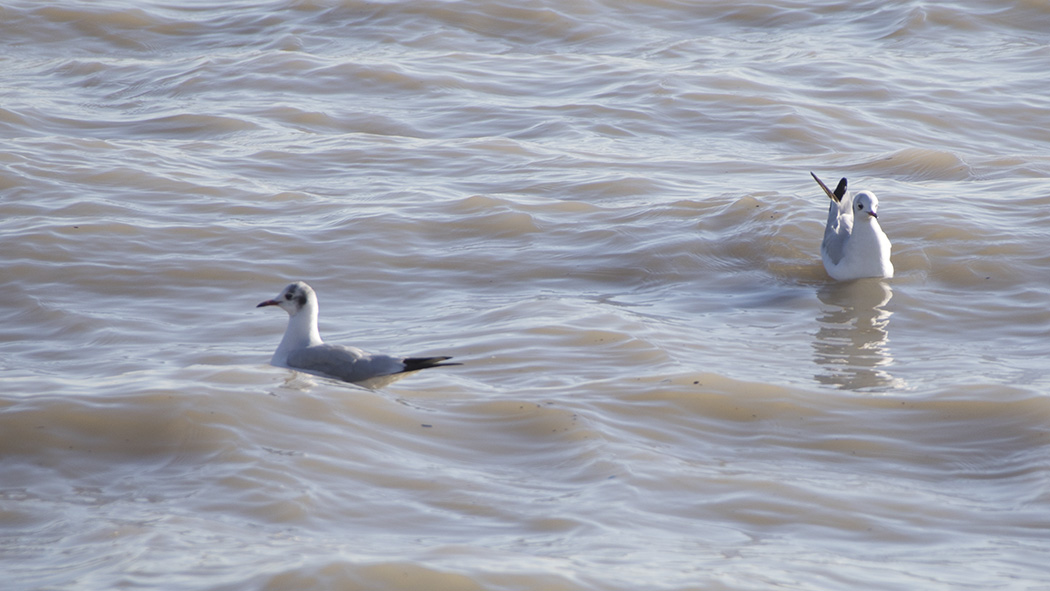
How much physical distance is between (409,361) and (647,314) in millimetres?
2134

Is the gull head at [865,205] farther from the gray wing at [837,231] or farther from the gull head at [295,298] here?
the gull head at [295,298]

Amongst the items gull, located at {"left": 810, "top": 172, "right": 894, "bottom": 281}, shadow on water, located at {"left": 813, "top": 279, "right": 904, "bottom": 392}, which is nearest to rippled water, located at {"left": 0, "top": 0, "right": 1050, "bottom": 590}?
shadow on water, located at {"left": 813, "top": 279, "right": 904, "bottom": 392}

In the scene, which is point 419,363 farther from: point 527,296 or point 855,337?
point 855,337

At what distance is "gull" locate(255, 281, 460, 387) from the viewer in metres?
6.11

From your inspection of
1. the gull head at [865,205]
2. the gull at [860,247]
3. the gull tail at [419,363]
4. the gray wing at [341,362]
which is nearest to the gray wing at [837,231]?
the gull at [860,247]

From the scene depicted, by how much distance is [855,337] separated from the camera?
24.4ft

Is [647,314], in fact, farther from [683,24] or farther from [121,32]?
[121,32]

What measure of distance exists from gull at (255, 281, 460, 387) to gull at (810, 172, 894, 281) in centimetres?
331

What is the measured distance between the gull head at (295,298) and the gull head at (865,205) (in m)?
3.88

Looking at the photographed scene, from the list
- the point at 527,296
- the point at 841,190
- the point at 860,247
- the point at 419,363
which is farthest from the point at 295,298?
the point at 841,190

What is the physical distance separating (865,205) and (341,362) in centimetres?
394

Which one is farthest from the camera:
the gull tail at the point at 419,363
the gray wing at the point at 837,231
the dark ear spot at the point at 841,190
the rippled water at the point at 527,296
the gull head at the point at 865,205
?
the dark ear spot at the point at 841,190

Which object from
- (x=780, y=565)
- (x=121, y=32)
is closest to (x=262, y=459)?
(x=780, y=565)

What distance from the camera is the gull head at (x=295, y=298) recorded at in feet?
21.6
